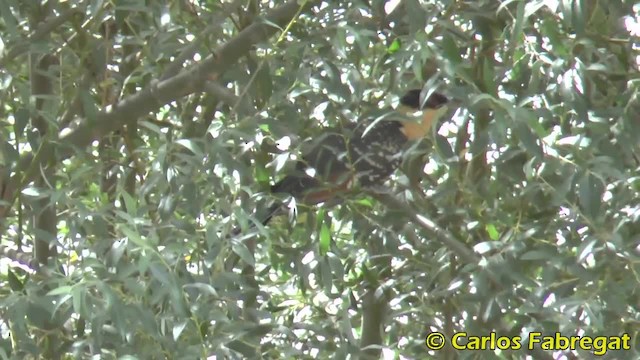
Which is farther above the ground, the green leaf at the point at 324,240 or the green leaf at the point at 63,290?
the green leaf at the point at 63,290

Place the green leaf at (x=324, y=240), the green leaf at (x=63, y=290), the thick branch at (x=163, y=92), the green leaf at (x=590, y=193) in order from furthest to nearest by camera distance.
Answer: the thick branch at (x=163, y=92) < the green leaf at (x=324, y=240) < the green leaf at (x=590, y=193) < the green leaf at (x=63, y=290)

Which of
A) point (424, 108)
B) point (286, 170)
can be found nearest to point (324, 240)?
point (286, 170)

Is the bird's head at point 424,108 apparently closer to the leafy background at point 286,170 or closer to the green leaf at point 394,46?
the leafy background at point 286,170

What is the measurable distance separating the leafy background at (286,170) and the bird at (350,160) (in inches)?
1.9

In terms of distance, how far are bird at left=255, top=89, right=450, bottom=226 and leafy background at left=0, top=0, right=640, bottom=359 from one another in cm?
5

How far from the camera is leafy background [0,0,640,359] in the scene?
2.10 meters

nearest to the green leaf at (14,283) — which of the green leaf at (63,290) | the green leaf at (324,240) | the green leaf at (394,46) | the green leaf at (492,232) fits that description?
the green leaf at (63,290)

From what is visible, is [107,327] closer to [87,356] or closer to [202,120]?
[87,356]

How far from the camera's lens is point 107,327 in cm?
227

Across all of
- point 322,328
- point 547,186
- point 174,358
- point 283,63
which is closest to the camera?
point 174,358

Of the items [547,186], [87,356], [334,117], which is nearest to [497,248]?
[547,186]

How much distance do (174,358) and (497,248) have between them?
660mm

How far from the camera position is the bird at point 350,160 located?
253 centimetres

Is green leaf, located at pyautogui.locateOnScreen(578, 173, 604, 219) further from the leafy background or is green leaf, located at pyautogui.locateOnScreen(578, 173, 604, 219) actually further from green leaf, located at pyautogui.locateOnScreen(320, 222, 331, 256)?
green leaf, located at pyautogui.locateOnScreen(320, 222, 331, 256)
